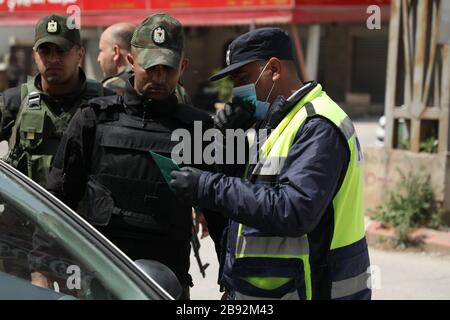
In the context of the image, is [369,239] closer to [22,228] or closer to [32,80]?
[32,80]

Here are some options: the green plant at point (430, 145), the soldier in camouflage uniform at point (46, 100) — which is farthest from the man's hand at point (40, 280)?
the green plant at point (430, 145)

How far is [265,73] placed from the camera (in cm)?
233

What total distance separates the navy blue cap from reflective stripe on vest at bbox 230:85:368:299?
0.19m

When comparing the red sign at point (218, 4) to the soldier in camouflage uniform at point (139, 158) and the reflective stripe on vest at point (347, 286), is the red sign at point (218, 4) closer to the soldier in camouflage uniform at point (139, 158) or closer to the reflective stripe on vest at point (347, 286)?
the soldier in camouflage uniform at point (139, 158)

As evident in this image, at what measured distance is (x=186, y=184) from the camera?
2227 mm

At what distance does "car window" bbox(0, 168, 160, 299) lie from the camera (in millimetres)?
2057

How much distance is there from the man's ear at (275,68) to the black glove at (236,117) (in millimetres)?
214

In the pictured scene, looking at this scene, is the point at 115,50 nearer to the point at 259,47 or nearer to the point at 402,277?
the point at 259,47

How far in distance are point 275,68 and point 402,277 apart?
3796mm

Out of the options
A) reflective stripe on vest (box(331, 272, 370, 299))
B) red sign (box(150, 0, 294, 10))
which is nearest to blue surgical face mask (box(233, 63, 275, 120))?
reflective stripe on vest (box(331, 272, 370, 299))

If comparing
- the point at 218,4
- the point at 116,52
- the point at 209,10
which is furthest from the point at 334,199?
the point at 209,10

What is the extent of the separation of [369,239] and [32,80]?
163 inches
